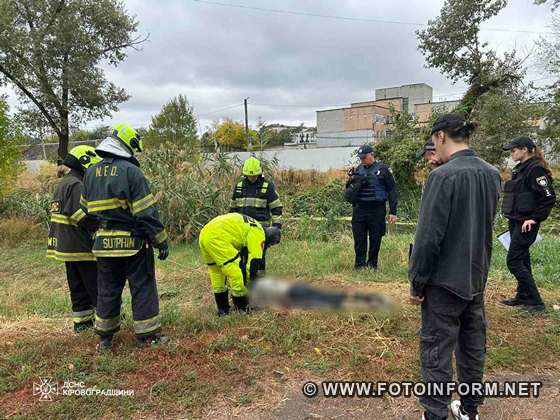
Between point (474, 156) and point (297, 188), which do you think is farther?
point (297, 188)

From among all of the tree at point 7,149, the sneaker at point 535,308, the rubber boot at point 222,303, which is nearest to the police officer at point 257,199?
the rubber boot at point 222,303

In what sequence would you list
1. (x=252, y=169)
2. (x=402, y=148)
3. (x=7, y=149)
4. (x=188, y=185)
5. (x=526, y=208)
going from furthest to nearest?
(x=402, y=148)
(x=7, y=149)
(x=188, y=185)
(x=252, y=169)
(x=526, y=208)

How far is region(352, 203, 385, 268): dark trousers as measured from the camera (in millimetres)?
5695

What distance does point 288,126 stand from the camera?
54.9m

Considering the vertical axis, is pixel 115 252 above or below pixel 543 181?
below

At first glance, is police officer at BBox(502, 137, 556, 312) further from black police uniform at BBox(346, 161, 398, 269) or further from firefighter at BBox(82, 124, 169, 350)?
firefighter at BBox(82, 124, 169, 350)

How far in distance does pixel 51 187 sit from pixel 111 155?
972 cm

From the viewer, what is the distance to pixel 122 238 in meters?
3.27

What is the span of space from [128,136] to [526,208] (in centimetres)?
399

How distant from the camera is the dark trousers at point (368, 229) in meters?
5.70

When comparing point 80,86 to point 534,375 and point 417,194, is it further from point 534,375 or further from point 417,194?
point 534,375

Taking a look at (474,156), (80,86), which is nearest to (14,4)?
(80,86)

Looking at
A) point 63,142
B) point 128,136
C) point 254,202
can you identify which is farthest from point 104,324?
point 63,142
